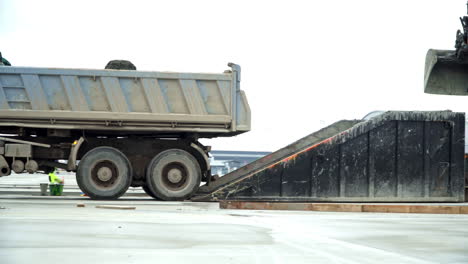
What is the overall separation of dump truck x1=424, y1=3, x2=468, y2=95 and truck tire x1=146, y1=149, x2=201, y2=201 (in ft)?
16.2

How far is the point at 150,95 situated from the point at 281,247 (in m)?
8.14

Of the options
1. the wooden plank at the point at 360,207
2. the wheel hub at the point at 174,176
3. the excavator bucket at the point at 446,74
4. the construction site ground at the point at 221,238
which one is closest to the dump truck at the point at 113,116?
the wheel hub at the point at 174,176

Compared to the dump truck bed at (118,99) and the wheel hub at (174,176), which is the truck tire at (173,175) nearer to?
the wheel hub at (174,176)

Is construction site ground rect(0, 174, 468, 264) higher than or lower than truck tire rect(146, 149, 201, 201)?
lower

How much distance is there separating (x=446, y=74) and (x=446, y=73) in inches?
0.7

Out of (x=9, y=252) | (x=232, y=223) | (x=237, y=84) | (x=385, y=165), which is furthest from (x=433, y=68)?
(x=9, y=252)

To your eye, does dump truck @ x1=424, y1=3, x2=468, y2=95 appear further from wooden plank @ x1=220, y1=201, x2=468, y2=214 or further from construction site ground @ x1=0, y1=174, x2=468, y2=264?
construction site ground @ x1=0, y1=174, x2=468, y2=264

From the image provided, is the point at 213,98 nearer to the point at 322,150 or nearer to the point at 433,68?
the point at 322,150

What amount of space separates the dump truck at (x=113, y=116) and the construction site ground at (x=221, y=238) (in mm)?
3885

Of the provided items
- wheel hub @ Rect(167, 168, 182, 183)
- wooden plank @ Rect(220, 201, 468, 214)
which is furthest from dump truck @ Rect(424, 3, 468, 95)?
wheel hub @ Rect(167, 168, 182, 183)

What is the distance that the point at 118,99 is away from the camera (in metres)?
13.6

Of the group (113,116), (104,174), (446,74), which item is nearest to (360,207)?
(446,74)

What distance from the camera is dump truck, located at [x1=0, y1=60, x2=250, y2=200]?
13570 millimetres

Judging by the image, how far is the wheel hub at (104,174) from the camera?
13529 millimetres
